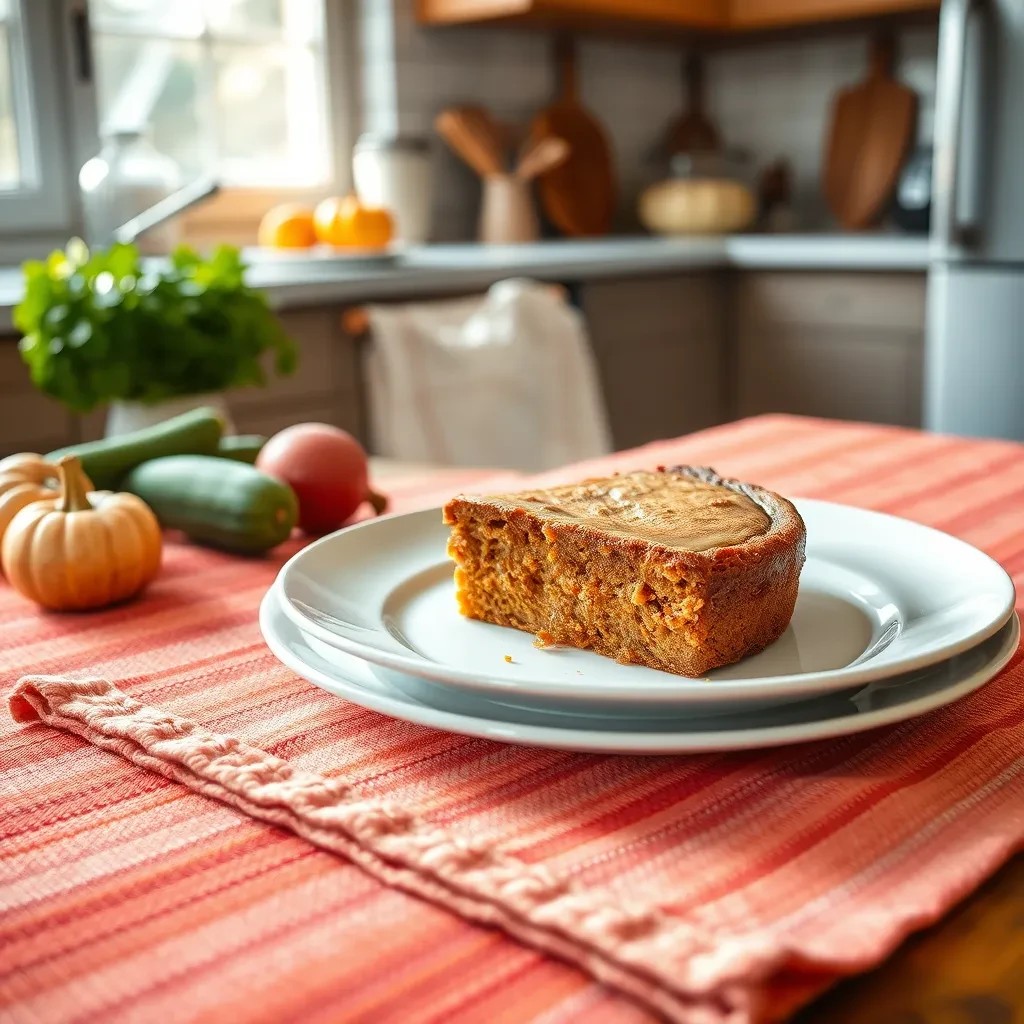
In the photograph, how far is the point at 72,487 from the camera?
2.68ft

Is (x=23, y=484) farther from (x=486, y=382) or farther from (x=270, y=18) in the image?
(x=270, y=18)

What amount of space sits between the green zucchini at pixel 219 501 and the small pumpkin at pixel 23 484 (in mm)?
82

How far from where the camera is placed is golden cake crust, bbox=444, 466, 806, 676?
1.94 feet

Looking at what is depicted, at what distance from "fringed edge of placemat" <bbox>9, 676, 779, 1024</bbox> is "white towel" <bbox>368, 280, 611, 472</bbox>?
1.79m

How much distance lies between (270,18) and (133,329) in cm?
216

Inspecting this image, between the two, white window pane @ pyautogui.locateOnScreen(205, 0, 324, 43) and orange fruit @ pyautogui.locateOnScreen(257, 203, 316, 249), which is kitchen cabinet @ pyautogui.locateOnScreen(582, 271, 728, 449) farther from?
white window pane @ pyautogui.locateOnScreen(205, 0, 324, 43)

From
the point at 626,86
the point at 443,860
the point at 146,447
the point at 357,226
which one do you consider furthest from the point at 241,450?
the point at 626,86

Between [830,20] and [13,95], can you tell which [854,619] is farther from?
[830,20]

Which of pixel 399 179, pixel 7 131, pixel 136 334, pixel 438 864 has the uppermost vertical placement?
pixel 7 131

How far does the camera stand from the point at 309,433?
100 centimetres

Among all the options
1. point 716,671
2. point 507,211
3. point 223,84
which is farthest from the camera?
point 507,211

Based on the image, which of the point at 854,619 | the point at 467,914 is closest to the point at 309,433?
the point at 854,619

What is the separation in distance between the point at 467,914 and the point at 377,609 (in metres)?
0.29

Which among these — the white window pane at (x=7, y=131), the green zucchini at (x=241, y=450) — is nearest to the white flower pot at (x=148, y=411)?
the green zucchini at (x=241, y=450)
